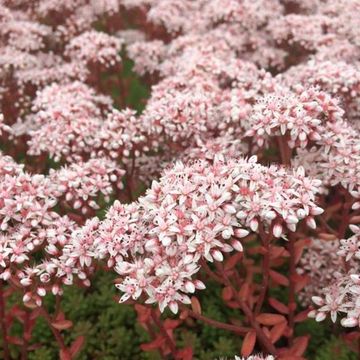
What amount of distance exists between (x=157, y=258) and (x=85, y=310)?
70.7 inches

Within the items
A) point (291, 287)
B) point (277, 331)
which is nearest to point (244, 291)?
point (277, 331)

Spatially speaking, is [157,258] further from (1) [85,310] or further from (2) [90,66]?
(2) [90,66]

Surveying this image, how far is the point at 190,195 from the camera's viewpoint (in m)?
3.18

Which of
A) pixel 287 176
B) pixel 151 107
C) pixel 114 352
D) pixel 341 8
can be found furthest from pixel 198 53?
pixel 114 352

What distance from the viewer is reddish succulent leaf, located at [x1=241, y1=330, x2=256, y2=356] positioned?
342 cm

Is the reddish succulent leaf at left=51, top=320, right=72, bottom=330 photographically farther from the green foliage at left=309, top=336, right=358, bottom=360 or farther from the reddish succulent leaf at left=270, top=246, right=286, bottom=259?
the green foliage at left=309, top=336, right=358, bottom=360

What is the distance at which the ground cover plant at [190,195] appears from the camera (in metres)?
3.16

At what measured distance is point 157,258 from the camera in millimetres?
3084

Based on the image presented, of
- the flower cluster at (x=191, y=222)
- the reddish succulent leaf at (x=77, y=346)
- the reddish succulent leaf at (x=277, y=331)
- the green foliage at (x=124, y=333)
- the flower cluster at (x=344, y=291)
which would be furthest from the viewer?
the green foliage at (x=124, y=333)

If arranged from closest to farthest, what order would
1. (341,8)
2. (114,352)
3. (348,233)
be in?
(114,352) < (348,233) < (341,8)

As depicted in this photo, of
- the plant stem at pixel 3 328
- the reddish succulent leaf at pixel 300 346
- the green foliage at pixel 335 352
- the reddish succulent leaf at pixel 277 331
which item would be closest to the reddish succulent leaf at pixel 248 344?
the reddish succulent leaf at pixel 277 331

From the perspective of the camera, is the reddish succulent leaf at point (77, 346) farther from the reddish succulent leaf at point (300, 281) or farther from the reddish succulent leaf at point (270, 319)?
the reddish succulent leaf at point (300, 281)

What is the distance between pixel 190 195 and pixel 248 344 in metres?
1.07

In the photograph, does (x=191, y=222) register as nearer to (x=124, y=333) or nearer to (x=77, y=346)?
(x=77, y=346)
